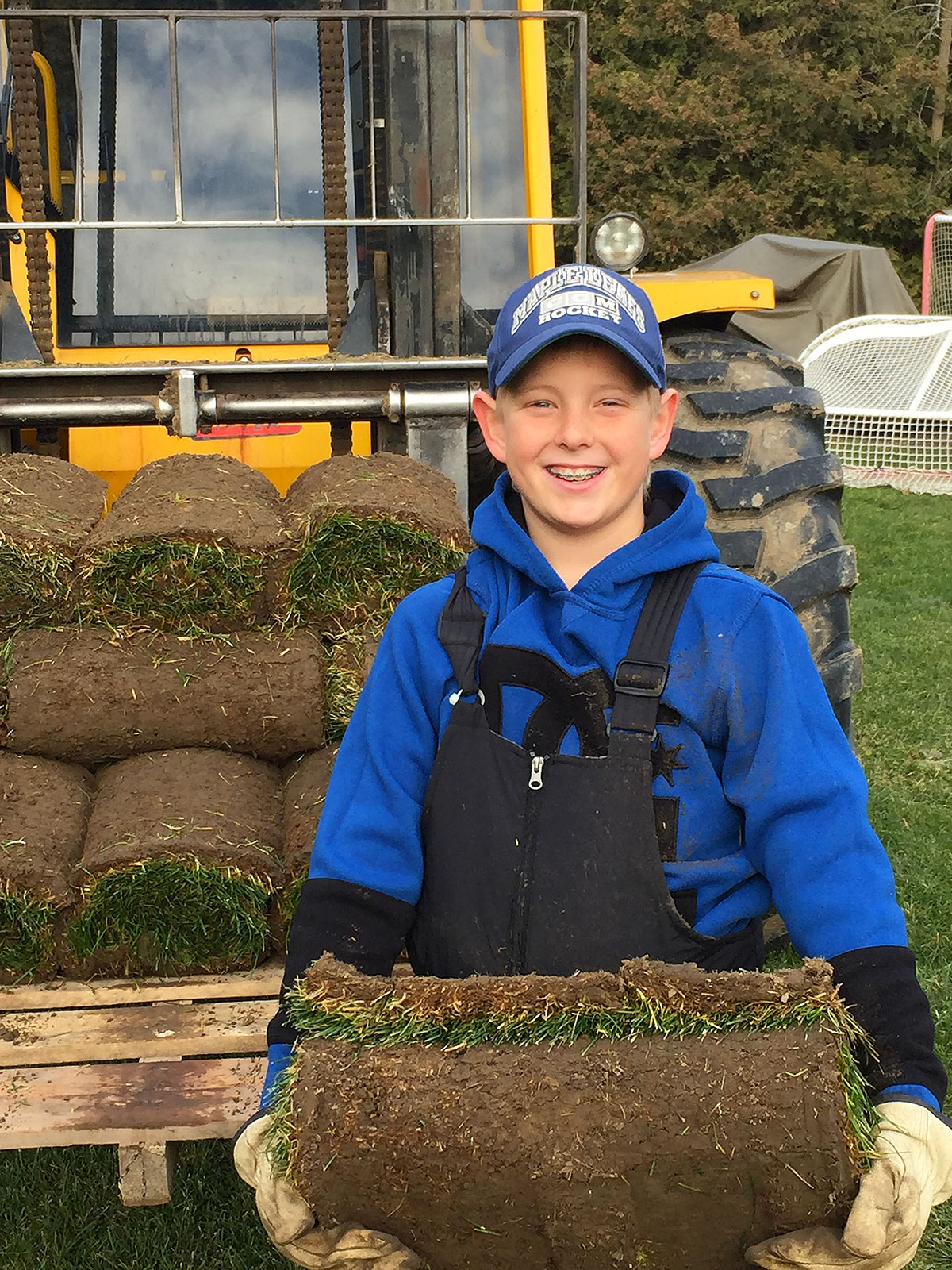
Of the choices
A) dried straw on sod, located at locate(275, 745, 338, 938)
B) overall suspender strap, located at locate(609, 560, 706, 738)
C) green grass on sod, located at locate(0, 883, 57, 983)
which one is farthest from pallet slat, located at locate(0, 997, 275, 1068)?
overall suspender strap, located at locate(609, 560, 706, 738)

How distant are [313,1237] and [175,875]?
Answer: 155 centimetres

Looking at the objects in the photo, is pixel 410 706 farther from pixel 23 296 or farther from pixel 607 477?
pixel 23 296

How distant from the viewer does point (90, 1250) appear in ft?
10.9

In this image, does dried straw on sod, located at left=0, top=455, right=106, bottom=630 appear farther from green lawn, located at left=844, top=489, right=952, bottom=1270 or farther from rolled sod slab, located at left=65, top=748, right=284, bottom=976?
green lawn, located at left=844, top=489, right=952, bottom=1270

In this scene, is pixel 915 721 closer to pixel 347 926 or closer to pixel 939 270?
pixel 347 926

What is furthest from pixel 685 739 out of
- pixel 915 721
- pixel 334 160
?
pixel 915 721

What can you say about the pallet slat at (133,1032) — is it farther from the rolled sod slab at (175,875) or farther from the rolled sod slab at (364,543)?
the rolled sod slab at (364,543)

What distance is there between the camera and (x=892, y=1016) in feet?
6.58

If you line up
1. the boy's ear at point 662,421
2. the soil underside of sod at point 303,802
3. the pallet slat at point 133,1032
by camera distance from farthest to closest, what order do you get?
the soil underside of sod at point 303,802
the pallet slat at point 133,1032
the boy's ear at point 662,421

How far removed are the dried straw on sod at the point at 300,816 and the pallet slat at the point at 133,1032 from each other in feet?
0.85

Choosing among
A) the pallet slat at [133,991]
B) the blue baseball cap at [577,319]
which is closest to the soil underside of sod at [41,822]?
the pallet slat at [133,991]

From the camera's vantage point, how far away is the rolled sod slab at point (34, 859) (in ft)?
11.1

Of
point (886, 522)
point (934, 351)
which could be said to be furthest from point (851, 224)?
point (886, 522)

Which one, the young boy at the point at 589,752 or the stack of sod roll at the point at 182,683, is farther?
the stack of sod roll at the point at 182,683
